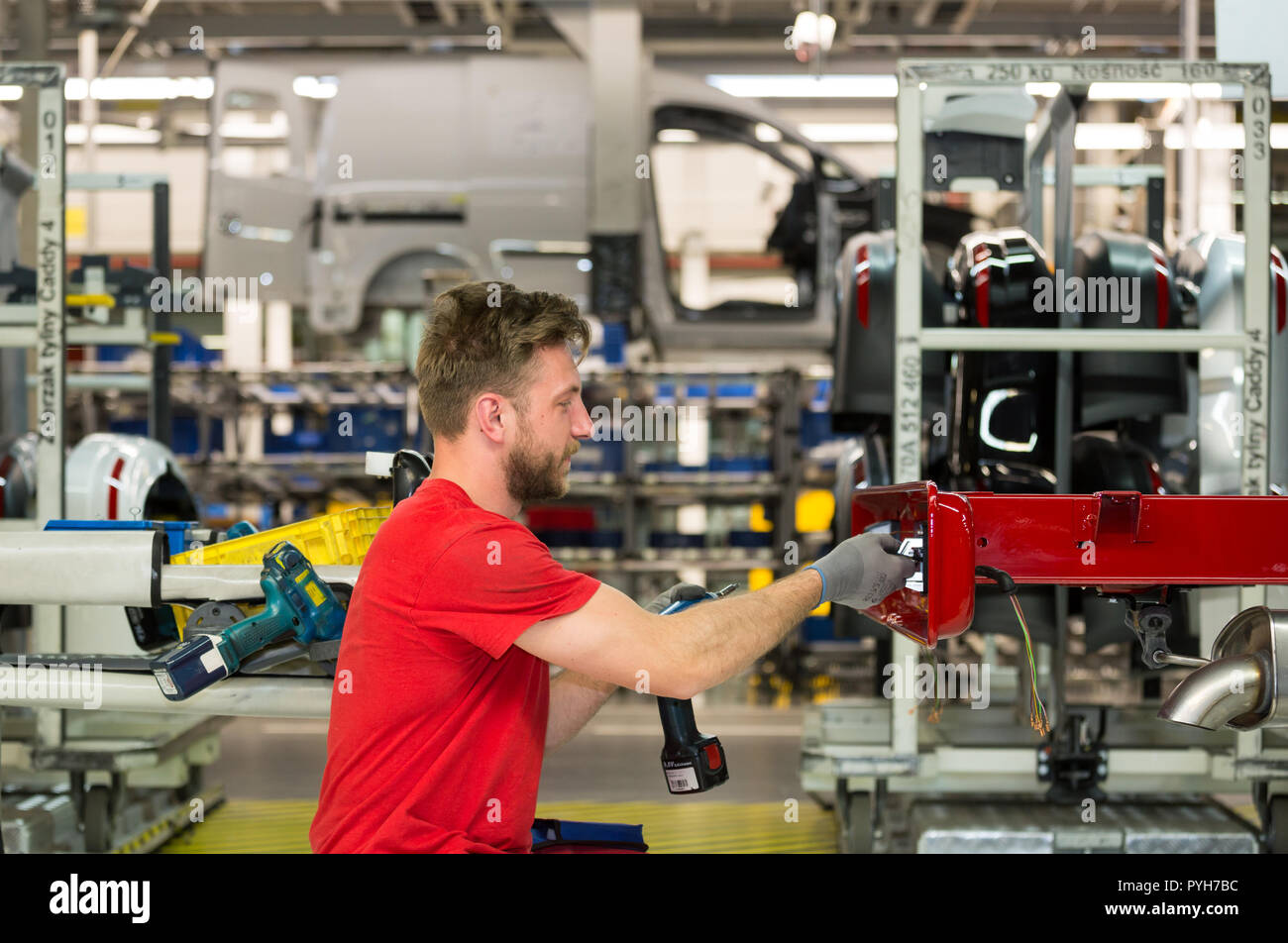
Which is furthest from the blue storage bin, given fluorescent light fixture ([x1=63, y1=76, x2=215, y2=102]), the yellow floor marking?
fluorescent light fixture ([x1=63, y1=76, x2=215, y2=102])

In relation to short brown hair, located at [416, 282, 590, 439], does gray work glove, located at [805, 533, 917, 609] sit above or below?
below

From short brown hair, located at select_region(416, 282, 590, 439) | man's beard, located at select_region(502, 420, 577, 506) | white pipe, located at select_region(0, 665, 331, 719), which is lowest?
white pipe, located at select_region(0, 665, 331, 719)

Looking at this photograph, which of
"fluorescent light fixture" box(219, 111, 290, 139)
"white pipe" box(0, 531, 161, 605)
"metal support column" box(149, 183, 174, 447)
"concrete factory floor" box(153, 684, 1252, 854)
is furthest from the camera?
"fluorescent light fixture" box(219, 111, 290, 139)

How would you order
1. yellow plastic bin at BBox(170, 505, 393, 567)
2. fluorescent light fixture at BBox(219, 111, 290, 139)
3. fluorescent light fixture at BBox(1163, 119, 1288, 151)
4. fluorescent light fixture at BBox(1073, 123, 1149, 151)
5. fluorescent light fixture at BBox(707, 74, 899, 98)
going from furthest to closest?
fluorescent light fixture at BBox(707, 74, 899, 98) → fluorescent light fixture at BBox(1073, 123, 1149, 151) → fluorescent light fixture at BBox(1163, 119, 1288, 151) → fluorescent light fixture at BBox(219, 111, 290, 139) → yellow plastic bin at BBox(170, 505, 393, 567)

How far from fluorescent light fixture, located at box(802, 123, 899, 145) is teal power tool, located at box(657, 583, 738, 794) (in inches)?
412

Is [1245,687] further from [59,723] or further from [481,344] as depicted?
[59,723]

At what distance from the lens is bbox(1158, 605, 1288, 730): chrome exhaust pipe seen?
1676 millimetres

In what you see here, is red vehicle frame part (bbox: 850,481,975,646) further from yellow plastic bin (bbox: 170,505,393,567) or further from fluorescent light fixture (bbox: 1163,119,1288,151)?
fluorescent light fixture (bbox: 1163,119,1288,151)

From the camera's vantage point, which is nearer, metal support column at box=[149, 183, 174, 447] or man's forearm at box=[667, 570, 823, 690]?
man's forearm at box=[667, 570, 823, 690]

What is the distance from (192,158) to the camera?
1471cm

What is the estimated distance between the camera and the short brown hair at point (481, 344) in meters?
1.68

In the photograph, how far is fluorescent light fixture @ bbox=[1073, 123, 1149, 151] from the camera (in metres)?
9.75

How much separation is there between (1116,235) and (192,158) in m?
13.9
